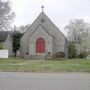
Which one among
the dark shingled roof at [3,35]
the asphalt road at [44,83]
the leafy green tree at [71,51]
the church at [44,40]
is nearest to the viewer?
the asphalt road at [44,83]

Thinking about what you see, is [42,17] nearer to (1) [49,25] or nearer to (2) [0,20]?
(1) [49,25]

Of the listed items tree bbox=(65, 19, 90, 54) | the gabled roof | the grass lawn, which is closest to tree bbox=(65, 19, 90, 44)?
tree bbox=(65, 19, 90, 54)

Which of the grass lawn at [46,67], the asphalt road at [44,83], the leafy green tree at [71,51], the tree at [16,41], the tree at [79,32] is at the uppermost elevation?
the tree at [79,32]

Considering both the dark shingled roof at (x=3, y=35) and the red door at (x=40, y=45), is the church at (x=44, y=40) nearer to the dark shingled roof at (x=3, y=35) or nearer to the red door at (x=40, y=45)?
the red door at (x=40, y=45)

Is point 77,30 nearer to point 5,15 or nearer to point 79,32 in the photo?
point 79,32

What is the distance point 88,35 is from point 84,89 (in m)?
74.9

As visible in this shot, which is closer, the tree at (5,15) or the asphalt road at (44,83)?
the asphalt road at (44,83)

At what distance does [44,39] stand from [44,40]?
7.5 inches

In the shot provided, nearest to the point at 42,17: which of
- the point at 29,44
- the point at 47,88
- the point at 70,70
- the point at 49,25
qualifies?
the point at 49,25

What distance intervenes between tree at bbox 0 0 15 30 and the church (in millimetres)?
10307

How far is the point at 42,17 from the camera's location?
45219 millimetres

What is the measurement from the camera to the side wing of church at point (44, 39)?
43.5m

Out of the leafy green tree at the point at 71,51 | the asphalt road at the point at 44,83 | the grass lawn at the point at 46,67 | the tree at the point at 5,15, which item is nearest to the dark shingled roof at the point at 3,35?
the tree at the point at 5,15

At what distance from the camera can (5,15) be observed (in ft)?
176
